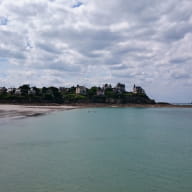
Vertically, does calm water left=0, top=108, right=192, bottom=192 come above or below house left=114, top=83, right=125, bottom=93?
below

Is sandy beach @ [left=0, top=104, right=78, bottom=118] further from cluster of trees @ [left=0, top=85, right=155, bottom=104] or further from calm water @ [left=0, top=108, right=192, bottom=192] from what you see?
cluster of trees @ [left=0, top=85, right=155, bottom=104]

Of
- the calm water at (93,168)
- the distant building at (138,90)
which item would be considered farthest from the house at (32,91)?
the calm water at (93,168)

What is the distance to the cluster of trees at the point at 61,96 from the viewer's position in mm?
104550

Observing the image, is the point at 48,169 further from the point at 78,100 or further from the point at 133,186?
the point at 78,100

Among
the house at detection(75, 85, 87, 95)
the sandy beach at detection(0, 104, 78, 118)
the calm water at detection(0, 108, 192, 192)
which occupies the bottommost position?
the calm water at detection(0, 108, 192, 192)

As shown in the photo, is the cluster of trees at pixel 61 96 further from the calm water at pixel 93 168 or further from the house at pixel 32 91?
the calm water at pixel 93 168

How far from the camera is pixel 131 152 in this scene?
14.4 metres

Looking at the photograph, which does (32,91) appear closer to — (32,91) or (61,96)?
(32,91)

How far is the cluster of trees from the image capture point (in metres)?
105

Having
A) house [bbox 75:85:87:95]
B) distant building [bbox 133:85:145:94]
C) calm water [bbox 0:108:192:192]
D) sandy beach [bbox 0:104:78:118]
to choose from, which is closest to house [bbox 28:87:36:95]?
house [bbox 75:85:87:95]

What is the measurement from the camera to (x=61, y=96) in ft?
403

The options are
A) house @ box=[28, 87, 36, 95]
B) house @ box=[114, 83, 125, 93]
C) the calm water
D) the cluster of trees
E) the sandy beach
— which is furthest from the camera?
house @ box=[114, 83, 125, 93]

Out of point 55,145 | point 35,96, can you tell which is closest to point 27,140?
point 55,145

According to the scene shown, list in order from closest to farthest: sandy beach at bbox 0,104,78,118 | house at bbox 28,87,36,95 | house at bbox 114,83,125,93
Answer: sandy beach at bbox 0,104,78,118, house at bbox 28,87,36,95, house at bbox 114,83,125,93
